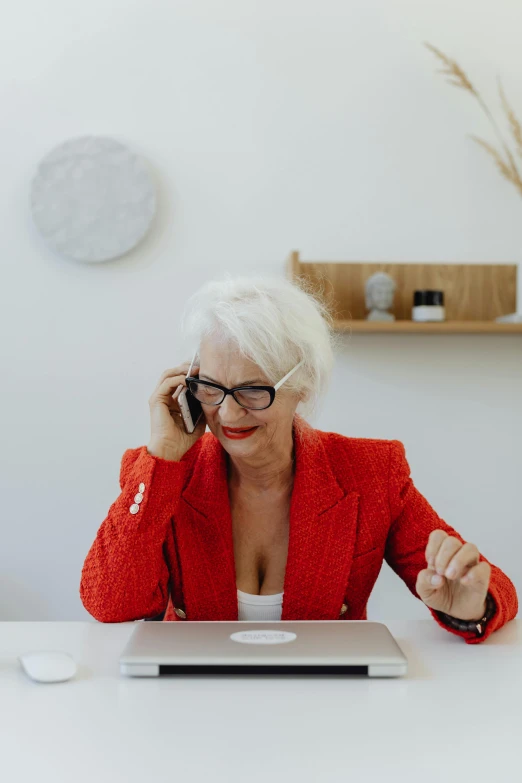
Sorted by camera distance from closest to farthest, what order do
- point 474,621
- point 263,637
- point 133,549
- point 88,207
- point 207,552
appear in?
point 263,637
point 474,621
point 133,549
point 207,552
point 88,207

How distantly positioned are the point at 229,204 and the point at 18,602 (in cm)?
150

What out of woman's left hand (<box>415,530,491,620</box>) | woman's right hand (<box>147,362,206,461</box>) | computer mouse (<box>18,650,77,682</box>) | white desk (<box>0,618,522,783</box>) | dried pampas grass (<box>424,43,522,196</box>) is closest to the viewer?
white desk (<box>0,618,522,783</box>)

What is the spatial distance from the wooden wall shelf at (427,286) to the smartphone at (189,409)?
115cm

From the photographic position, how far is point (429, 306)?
264 centimetres

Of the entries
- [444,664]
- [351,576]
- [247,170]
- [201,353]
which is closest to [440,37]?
[247,170]

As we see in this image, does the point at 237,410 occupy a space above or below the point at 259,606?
above

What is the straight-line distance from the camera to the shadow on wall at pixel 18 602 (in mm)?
2822

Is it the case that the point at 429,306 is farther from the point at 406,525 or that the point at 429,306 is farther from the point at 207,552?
the point at 207,552

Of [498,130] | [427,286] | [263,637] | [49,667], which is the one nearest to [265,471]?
[263,637]

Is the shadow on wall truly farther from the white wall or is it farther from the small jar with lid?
the small jar with lid

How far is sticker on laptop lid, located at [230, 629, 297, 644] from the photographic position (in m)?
1.25

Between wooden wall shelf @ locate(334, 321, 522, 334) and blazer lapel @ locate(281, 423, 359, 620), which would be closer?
blazer lapel @ locate(281, 423, 359, 620)

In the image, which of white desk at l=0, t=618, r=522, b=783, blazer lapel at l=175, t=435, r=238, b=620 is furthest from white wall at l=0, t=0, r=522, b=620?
white desk at l=0, t=618, r=522, b=783

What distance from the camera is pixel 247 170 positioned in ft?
9.21
